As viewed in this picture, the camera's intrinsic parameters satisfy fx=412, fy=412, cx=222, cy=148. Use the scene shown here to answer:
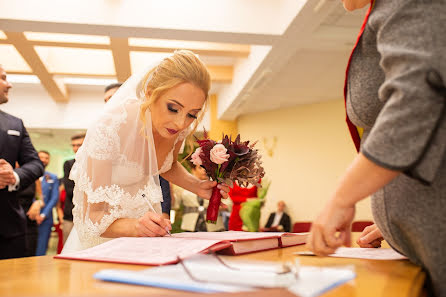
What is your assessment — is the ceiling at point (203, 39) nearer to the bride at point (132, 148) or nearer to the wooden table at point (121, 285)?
the bride at point (132, 148)

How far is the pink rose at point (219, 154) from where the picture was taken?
170cm

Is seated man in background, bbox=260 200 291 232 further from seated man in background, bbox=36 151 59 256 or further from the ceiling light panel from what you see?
the ceiling light panel

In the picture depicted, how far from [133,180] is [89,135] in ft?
1.00

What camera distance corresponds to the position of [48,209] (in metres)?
6.31

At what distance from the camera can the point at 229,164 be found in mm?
1765

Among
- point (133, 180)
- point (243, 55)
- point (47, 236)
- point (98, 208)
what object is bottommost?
point (47, 236)

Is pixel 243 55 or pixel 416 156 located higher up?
pixel 243 55

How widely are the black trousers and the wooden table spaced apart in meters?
2.07

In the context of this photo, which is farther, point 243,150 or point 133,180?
point 133,180

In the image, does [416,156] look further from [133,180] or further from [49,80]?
[49,80]

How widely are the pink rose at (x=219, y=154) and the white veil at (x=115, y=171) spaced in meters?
0.38

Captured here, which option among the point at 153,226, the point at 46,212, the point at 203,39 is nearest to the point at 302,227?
the point at 203,39

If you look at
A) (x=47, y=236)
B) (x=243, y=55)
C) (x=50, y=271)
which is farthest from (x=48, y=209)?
(x=50, y=271)

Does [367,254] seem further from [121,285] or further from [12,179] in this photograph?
[12,179]
